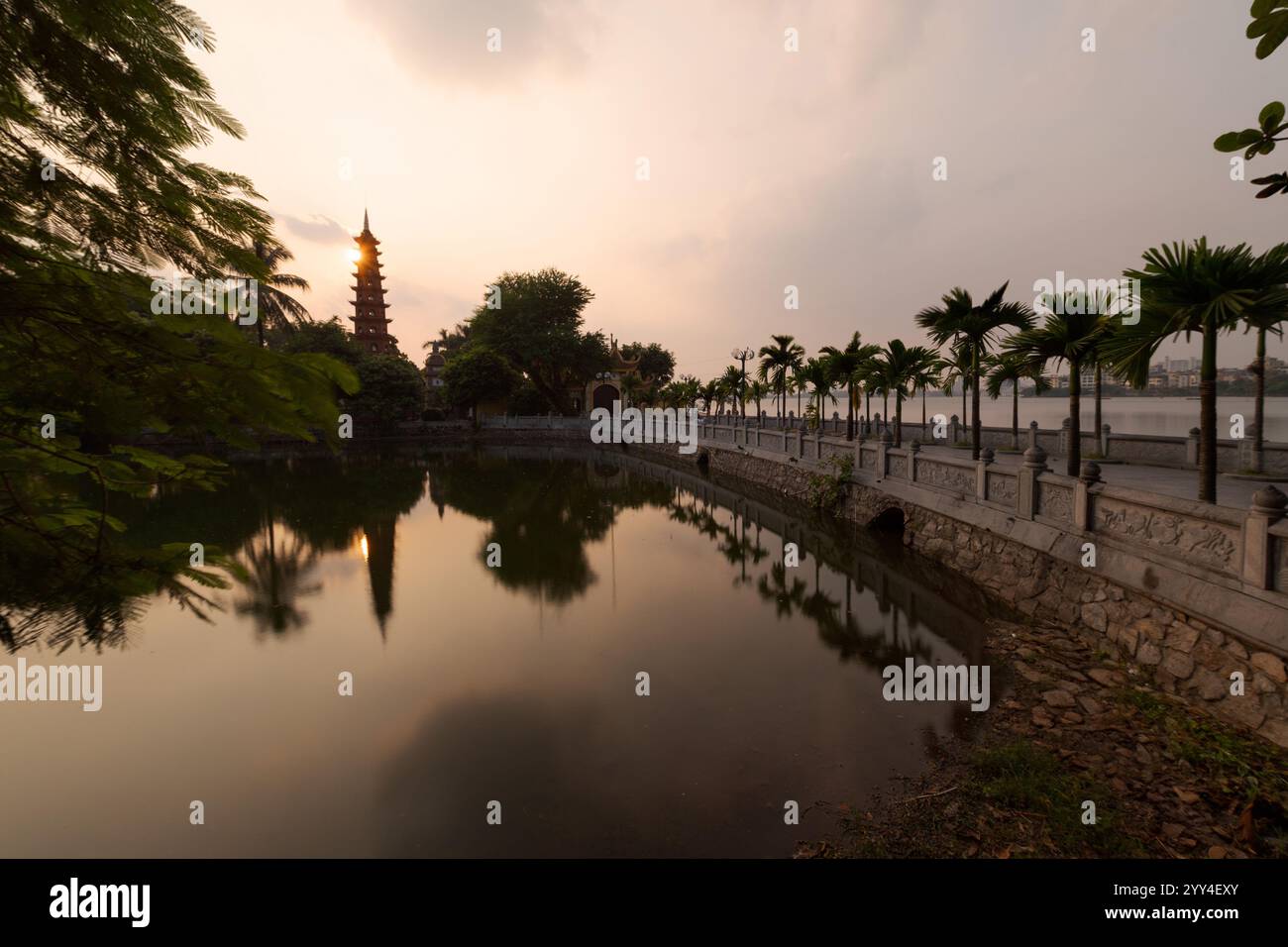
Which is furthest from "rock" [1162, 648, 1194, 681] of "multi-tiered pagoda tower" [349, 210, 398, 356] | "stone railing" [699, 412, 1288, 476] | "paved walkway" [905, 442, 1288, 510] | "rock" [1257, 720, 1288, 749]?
"multi-tiered pagoda tower" [349, 210, 398, 356]

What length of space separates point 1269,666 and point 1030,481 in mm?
4581

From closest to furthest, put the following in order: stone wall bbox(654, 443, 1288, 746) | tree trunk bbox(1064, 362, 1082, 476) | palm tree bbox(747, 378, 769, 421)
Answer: stone wall bbox(654, 443, 1288, 746)
tree trunk bbox(1064, 362, 1082, 476)
palm tree bbox(747, 378, 769, 421)

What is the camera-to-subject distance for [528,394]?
56781 millimetres

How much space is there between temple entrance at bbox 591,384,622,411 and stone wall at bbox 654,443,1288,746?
48.5 metres

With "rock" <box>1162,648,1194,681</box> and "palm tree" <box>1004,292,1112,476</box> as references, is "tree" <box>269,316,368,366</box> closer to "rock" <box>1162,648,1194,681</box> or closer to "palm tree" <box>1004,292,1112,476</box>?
"palm tree" <box>1004,292,1112,476</box>

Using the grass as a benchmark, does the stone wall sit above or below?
above

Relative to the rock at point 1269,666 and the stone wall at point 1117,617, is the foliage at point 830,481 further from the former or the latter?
the rock at point 1269,666

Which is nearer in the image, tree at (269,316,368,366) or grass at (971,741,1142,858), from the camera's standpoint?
grass at (971,741,1142,858)

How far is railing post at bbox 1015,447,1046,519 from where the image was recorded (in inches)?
358

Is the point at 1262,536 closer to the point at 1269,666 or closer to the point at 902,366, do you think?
the point at 1269,666

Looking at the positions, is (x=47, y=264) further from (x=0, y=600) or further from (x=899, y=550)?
(x=899, y=550)

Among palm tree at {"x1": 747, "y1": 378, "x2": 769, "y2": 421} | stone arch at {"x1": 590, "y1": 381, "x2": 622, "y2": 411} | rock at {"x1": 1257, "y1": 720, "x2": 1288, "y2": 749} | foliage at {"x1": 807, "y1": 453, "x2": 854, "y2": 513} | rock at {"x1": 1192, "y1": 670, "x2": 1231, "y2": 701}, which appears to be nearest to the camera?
rock at {"x1": 1257, "y1": 720, "x2": 1288, "y2": 749}

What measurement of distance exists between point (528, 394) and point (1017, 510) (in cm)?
5187
